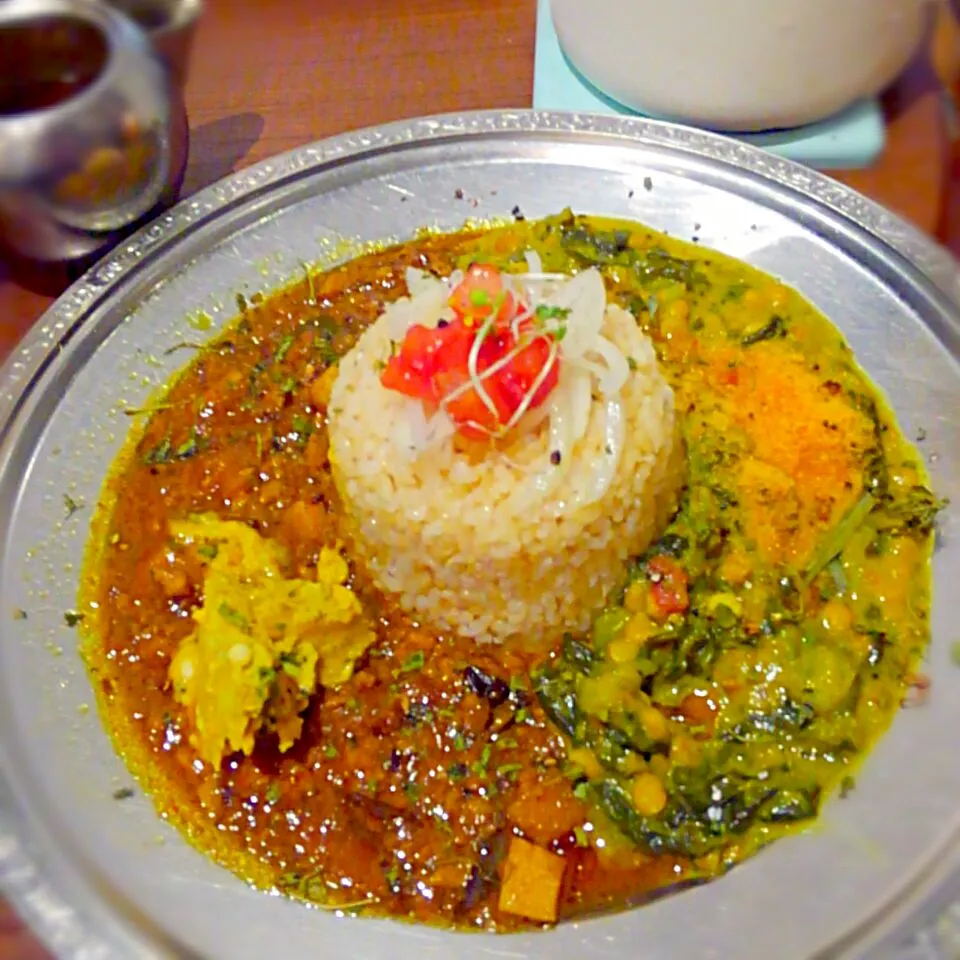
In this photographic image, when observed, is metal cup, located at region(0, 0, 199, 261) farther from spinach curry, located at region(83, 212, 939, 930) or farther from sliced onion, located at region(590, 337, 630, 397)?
sliced onion, located at region(590, 337, 630, 397)

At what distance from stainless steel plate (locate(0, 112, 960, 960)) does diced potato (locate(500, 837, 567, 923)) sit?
49 mm

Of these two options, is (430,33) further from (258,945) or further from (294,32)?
(258,945)

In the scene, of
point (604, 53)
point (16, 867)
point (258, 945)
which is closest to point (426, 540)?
point (258, 945)

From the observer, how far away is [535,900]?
173 centimetres

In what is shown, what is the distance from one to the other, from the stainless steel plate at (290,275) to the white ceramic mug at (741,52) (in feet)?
0.55

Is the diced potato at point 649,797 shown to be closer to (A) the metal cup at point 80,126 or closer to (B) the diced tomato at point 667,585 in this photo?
(B) the diced tomato at point 667,585

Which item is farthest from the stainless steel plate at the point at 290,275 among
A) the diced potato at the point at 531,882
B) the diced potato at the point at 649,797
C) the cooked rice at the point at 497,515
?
the cooked rice at the point at 497,515

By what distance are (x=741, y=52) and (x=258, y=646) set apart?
6.44ft

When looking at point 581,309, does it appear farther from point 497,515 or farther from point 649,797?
point 649,797

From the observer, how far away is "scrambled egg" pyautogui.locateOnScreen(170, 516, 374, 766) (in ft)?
6.03

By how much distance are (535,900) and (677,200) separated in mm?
1830

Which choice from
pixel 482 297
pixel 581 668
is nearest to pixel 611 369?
pixel 482 297

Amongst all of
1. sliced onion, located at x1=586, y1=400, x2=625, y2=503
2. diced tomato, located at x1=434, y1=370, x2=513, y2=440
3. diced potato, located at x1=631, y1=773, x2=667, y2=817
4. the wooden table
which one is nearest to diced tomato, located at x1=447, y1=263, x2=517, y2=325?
diced tomato, located at x1=434, y1=370, x2=513, y2=440

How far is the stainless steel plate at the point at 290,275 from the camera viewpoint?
170cm
